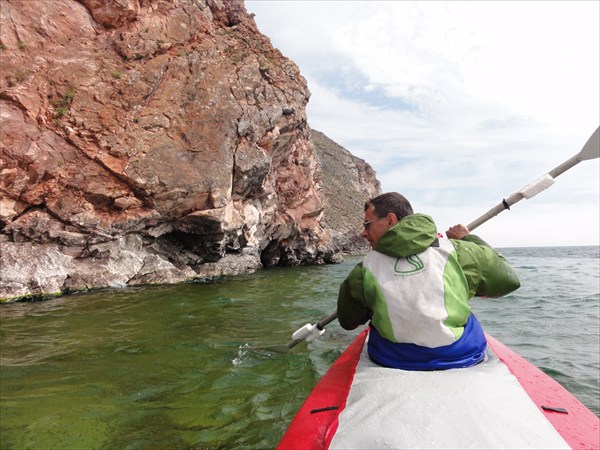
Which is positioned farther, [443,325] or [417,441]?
[443,325]

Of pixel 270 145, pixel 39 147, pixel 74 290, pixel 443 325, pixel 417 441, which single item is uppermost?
pixel 270 145

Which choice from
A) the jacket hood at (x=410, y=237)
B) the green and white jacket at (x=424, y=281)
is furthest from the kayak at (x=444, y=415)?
the jacket hood at (x=410, y=237)

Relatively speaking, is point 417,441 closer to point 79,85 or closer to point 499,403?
point 499,403

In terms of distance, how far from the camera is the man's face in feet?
8.35

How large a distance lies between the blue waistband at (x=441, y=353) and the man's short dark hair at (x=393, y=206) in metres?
0.82

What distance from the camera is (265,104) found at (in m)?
18.3

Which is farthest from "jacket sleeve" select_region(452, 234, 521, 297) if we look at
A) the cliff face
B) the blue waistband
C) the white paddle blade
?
the cliff face

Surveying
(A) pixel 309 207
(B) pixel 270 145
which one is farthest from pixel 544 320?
(A) pixel 309 207

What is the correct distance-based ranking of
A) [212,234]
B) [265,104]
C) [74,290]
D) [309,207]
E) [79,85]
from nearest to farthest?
[74,290] < [79,85] < [212,234] < [265,104] < [309,207]

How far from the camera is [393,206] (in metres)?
2.54

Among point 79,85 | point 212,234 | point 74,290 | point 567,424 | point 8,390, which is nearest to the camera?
point 567,424

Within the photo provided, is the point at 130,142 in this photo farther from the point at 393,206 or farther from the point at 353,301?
the point at 353,301

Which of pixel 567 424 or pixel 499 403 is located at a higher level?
pixel 499 403

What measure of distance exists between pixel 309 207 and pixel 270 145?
8582 millimetres
